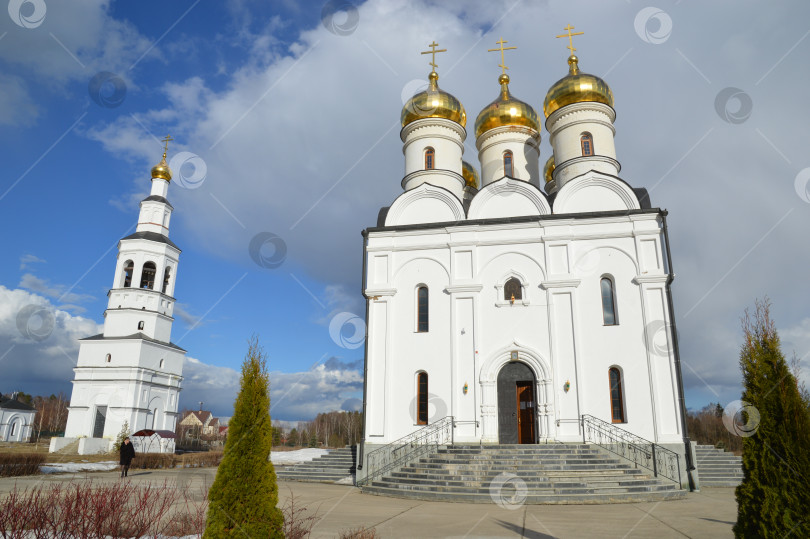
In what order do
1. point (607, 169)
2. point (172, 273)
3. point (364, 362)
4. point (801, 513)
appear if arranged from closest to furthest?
point (801, 513) < point (364, 362) < point (607, 169) < point (172, 273)

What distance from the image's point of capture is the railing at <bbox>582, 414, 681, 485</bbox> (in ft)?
45.4

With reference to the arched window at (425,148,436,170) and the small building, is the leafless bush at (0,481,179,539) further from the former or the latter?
the small building

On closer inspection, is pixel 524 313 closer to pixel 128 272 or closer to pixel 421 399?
pixel 421 399

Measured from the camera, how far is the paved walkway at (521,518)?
7.99 metres

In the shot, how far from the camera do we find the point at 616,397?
49.7 ft

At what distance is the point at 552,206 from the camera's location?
17484 millimetres

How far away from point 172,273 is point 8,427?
27301 millimetres

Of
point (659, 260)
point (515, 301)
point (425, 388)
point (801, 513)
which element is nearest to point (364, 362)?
point (425, 388)

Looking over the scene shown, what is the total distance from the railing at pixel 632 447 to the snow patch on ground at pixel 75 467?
16.7 m

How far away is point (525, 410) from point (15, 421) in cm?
4964

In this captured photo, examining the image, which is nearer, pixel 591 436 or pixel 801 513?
pixel 801 513

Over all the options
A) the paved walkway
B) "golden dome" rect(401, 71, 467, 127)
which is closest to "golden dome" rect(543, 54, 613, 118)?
"golden dome" rect(401, 71, 467, 127)

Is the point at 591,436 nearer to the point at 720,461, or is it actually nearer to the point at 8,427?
the point at 720,461

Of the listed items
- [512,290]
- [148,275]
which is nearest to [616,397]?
[512,290]
